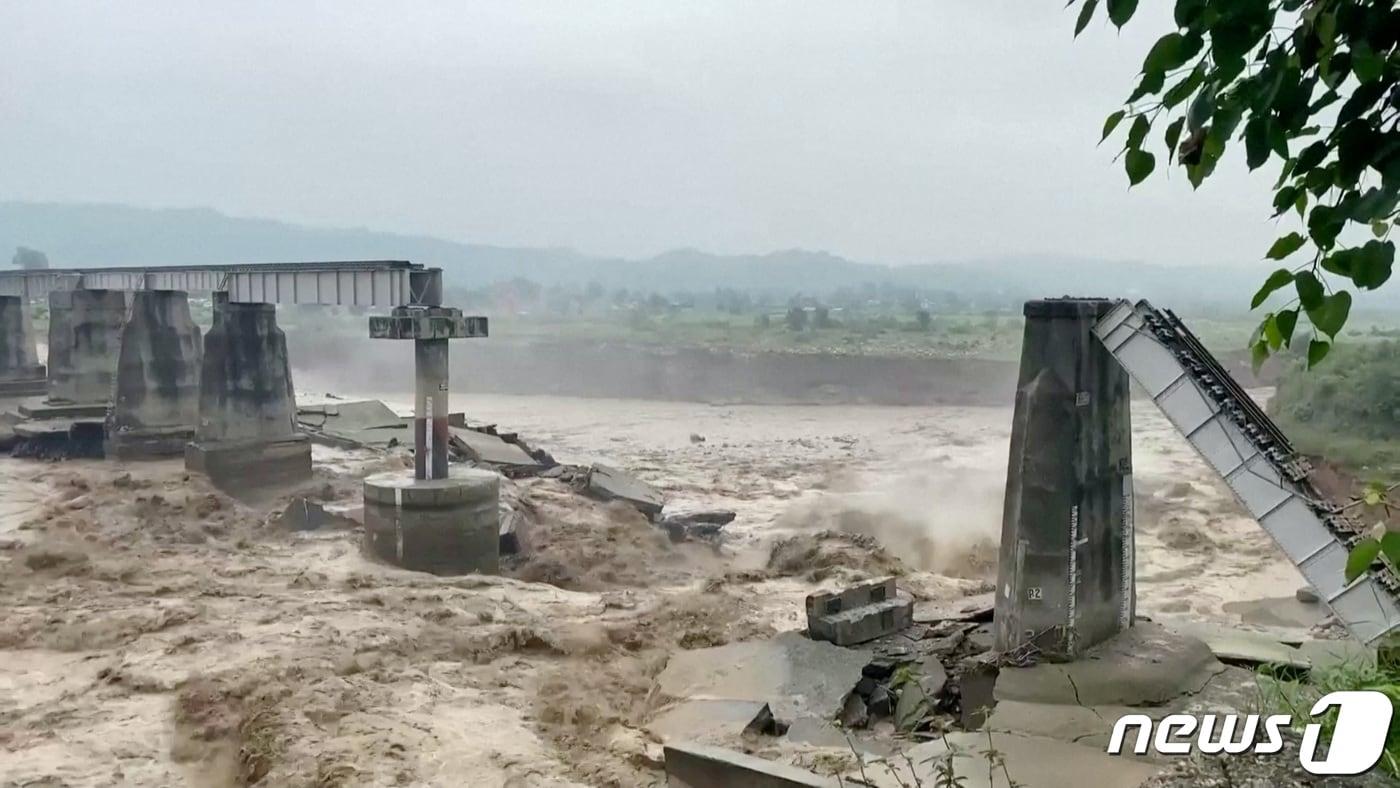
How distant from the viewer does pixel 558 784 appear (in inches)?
470

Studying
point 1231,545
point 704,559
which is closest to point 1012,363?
point 1231,545

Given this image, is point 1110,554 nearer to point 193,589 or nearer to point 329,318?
point 193,589

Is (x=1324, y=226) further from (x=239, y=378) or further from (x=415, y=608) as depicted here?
(x=239, y=378)

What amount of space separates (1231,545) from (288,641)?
943 inches

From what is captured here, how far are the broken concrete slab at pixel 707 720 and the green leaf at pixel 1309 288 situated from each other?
395 inches

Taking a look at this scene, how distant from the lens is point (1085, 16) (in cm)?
307

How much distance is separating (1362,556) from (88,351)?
4191cm

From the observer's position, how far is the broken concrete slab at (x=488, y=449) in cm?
3322

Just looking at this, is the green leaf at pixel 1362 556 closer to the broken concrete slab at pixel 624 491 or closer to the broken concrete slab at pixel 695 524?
the broken concrete slab at pixel 695 524

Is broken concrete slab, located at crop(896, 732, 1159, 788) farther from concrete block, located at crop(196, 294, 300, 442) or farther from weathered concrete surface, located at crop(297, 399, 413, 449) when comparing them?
weathered concrete surface, located at crop(297, 399, 413, 449)

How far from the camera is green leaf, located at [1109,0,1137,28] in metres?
2.94

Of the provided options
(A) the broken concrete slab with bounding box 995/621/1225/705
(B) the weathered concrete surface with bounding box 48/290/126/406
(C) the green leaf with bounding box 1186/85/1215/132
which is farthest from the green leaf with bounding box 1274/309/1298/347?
(B) the weathered concrete surface with bounding box 48/290/126/406

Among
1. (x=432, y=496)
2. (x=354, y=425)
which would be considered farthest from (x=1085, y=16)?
(x=354, y=425)

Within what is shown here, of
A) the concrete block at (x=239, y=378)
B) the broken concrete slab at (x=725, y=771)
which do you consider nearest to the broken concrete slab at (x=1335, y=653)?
the broken concrete slab at (x=725, y=771)
